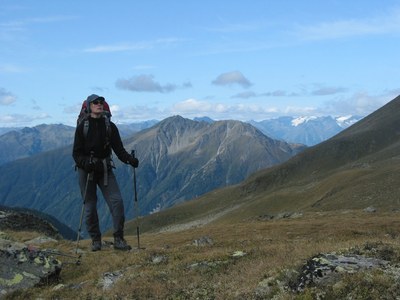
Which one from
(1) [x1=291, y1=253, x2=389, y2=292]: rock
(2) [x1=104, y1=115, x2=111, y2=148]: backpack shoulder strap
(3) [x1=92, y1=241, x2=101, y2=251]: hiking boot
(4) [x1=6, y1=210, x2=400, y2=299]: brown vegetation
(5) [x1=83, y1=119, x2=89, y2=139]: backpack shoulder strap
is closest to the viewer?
(1) [x1=291, y1=253, x2=389, y2=292]: rock

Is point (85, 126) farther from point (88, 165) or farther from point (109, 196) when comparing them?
point (109, 196)

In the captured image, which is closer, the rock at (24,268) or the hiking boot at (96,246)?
the rock at (24,268)

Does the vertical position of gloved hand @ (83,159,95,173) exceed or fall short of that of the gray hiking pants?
it exceeds it

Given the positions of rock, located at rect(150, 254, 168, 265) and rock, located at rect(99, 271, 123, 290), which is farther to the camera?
rock, located at rect(150, 254, 168, 265)

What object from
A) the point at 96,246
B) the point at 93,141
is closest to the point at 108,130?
the point at 93,141

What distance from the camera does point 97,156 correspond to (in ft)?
53.4

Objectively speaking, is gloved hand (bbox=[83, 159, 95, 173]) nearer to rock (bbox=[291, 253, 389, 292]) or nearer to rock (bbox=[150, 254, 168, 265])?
rock (bbox=[150, 254, 168, 265])

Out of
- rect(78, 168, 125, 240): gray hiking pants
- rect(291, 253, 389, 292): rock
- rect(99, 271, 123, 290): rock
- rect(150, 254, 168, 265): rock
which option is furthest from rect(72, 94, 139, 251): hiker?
rect(291, 253, 389, 292): rock

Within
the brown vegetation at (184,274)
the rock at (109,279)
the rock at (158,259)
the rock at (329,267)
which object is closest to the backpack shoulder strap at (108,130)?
the brown vegetation at (184,274)

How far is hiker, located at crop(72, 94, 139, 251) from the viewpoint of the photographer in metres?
16.0

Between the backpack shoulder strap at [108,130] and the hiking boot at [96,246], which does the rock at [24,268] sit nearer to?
the hiking boot at [96,246]

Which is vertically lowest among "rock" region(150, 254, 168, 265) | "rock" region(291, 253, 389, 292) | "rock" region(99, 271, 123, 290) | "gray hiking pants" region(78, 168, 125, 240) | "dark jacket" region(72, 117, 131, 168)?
"rock" region(99, 271, 123, 290)

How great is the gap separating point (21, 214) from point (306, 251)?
34.3 meters

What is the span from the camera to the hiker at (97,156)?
629 inches
